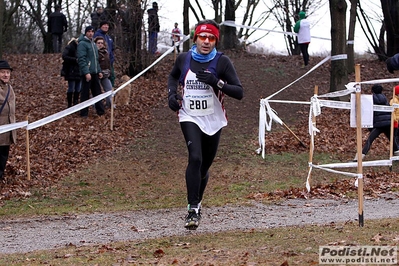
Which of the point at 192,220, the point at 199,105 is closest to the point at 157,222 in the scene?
the point at 192,220

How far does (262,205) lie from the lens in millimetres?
10594

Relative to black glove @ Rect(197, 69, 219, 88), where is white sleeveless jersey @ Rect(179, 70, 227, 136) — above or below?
below

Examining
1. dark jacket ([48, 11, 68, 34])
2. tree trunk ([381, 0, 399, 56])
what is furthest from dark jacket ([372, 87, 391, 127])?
dark jacket ([48, 11, 68, 34])

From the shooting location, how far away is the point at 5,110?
12.2 m

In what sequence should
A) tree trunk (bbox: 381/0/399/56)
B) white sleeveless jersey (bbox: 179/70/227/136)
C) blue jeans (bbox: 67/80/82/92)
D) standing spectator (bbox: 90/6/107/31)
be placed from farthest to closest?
tree trunk (bbox: 381/0/399/56) → standing spectator (bbox: 90/6/107/31) → blue jeans (bbox: 67/80/82/92) → white sleeveless jersey (bbox: 179/70/227/136)

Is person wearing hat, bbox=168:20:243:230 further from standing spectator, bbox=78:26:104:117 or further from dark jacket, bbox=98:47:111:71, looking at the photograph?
dark jacket, bbox=98:47:111:71

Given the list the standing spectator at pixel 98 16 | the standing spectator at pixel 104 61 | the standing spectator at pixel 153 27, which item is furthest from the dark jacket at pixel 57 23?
the standing spectator at pixel 104 61

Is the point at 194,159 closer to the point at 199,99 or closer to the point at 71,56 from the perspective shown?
the point at 199,99

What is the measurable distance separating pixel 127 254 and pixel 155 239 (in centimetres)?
98

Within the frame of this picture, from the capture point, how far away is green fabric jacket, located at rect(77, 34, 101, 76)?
17.3 metres

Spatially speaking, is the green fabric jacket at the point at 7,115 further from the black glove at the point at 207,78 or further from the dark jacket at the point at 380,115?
the dark jacket at the point at 380,115

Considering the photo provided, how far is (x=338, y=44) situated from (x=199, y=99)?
14694 mm

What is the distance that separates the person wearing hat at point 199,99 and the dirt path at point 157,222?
626mm

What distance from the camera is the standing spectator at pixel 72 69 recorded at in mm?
17859
